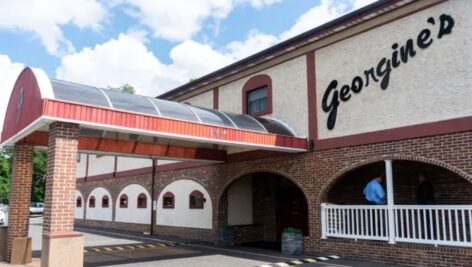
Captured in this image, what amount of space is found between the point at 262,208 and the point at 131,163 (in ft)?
29.2

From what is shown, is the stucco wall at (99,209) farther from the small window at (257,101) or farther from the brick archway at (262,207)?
the small window at (257,101)

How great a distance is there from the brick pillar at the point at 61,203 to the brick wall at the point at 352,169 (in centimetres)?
715

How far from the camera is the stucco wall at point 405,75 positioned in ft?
34.7

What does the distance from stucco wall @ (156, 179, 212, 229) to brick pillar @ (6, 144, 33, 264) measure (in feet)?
25.1

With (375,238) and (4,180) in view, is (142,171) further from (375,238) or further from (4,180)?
(4,180)

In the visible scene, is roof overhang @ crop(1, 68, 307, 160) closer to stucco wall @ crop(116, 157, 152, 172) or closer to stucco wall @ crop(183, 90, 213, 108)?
stucco wall @ crop(183, 90, 213, 108)

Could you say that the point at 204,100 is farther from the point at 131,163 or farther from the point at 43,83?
the point at 43,83

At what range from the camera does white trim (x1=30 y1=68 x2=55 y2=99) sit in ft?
30.3

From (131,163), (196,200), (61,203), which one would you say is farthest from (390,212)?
(131,163)

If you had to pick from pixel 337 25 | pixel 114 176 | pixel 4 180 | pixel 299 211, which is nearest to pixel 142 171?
pixel 114 176

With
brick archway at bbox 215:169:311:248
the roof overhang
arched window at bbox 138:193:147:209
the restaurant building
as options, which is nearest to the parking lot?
the restaurant building

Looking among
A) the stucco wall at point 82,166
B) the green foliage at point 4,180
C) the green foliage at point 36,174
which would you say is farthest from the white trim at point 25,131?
the green foliage at point 36,174

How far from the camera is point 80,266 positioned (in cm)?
881

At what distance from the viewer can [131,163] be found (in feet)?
78.4
